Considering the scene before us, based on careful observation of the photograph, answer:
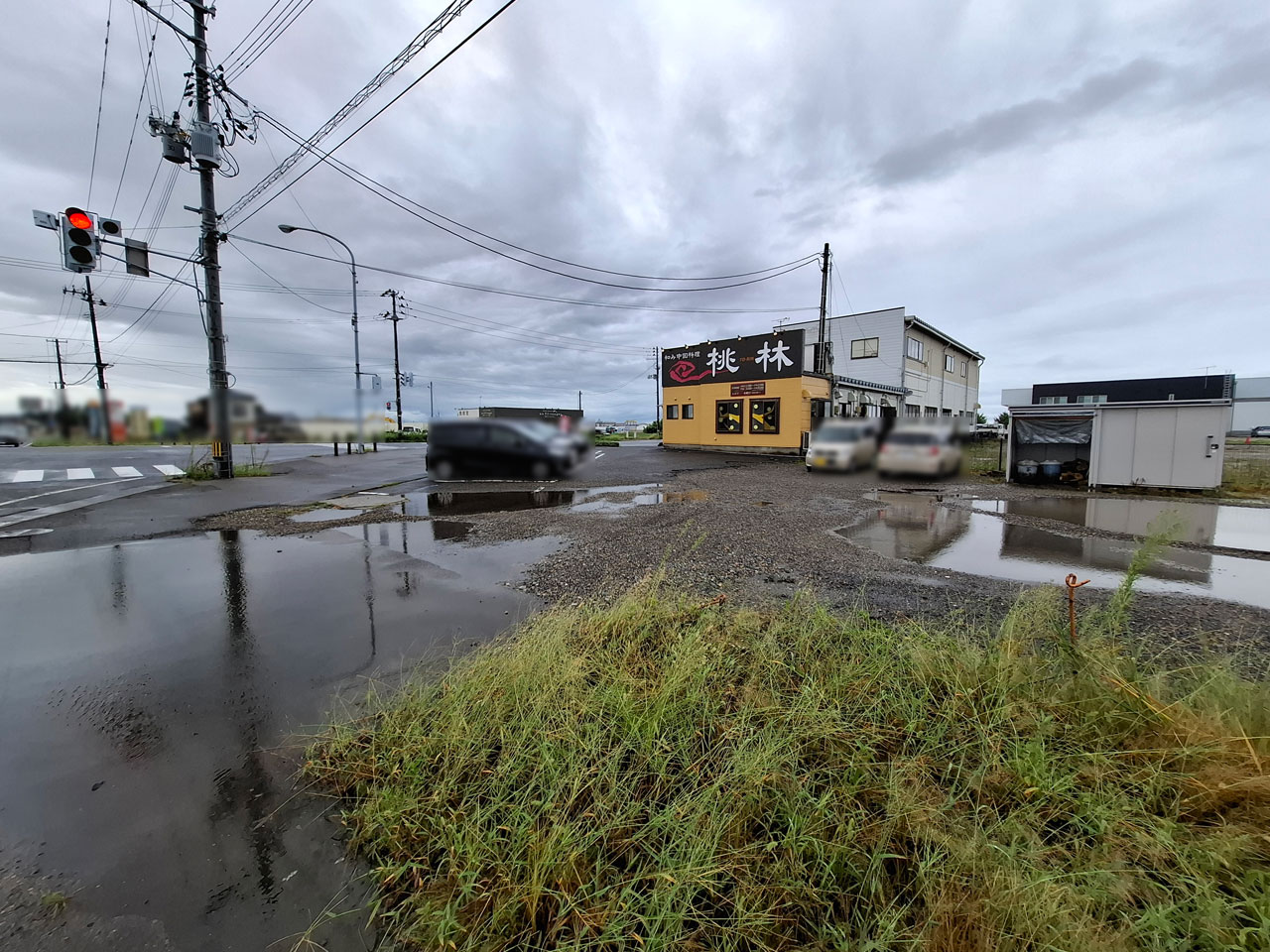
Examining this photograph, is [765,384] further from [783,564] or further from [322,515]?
[322,515]

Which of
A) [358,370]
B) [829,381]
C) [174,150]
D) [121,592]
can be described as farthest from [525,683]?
[174,150]

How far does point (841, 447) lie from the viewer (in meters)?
2.77

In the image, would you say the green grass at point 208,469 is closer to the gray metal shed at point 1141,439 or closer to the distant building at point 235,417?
the distant building at point 235,417

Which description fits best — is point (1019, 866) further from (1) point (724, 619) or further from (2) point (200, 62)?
(2) point (200, 62)

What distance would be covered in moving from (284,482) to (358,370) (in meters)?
15.0

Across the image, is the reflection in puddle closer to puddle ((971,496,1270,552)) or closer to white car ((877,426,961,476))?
white car ((877,426,961,476))

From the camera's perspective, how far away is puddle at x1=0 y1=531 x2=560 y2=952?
216cm

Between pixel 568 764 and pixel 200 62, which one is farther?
pixel 200 62

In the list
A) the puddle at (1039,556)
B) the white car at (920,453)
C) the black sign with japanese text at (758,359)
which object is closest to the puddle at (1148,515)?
the puddle at (1039,556)

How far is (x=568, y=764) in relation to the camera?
8.66ft

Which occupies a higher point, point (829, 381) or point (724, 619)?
point (829, 381)

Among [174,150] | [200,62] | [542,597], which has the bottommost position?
[542,597]

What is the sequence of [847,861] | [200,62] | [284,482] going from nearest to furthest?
[847,861] < [200,62] < [284,482]

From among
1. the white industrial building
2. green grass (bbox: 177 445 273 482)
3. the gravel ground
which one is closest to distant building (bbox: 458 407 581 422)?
the gravel ground
